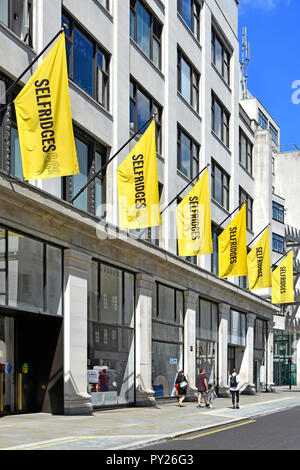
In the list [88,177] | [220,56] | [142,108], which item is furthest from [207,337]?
[220,56]

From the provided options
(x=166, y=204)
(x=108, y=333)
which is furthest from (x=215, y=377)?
(x=108, y=333)

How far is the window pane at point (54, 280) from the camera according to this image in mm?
23922

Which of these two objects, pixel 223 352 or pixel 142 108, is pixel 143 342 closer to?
pixel 142 108

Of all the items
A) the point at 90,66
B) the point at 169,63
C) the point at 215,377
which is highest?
the point at 169,63

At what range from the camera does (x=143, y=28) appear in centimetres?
3300

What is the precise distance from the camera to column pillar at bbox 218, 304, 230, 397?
42.3 m

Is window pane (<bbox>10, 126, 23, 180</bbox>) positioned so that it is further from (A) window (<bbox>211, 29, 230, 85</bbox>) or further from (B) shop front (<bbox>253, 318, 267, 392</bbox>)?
(B) shop front (<bbox>253, 318, 267, 392</bbox>)

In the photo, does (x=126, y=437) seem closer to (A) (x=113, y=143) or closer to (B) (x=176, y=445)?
(B) (x=176, y=445)

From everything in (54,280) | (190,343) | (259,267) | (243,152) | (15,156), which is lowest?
(190,343)

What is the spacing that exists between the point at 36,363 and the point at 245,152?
3110cm

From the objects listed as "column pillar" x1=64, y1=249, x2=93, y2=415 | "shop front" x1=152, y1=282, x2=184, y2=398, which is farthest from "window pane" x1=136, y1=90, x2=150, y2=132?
"column pillar" x1=64, y1=249, x2=93, y2=415

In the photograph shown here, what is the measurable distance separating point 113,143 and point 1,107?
763 centimetres

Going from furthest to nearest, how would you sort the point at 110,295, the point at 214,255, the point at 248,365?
the point at 248,365 → the point at 214,255 → the point at 110,295

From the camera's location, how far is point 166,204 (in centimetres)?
3453
